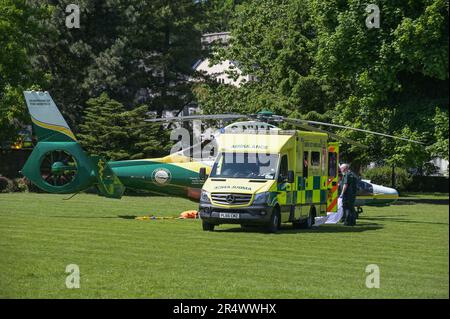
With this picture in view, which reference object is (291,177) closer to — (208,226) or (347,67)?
(208,226)

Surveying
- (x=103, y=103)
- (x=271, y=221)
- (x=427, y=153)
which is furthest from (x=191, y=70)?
(x=271, y=221)

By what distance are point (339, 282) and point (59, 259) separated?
5.39m

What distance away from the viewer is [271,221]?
25.0 m

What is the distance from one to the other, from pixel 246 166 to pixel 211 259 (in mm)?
8591

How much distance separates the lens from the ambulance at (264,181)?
24875mm

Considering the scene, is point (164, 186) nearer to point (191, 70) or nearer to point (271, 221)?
point (271, 221)

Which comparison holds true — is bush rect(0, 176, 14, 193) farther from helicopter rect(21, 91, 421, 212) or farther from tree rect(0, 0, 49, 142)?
helicopter rect(21, 91, 421, 212)

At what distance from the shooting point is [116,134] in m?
53.6

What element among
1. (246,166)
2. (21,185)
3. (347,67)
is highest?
(347,67)

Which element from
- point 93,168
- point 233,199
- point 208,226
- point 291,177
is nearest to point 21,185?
point 93,168

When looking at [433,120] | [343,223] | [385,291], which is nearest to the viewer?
[385,291]

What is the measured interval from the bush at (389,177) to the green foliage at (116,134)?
13.8 meters

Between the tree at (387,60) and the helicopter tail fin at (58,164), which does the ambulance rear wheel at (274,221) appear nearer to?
the helicopter tail fin at (58,164)

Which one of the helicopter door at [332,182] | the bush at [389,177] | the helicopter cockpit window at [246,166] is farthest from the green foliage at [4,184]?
the helicopter cockpit window at [246,166]
